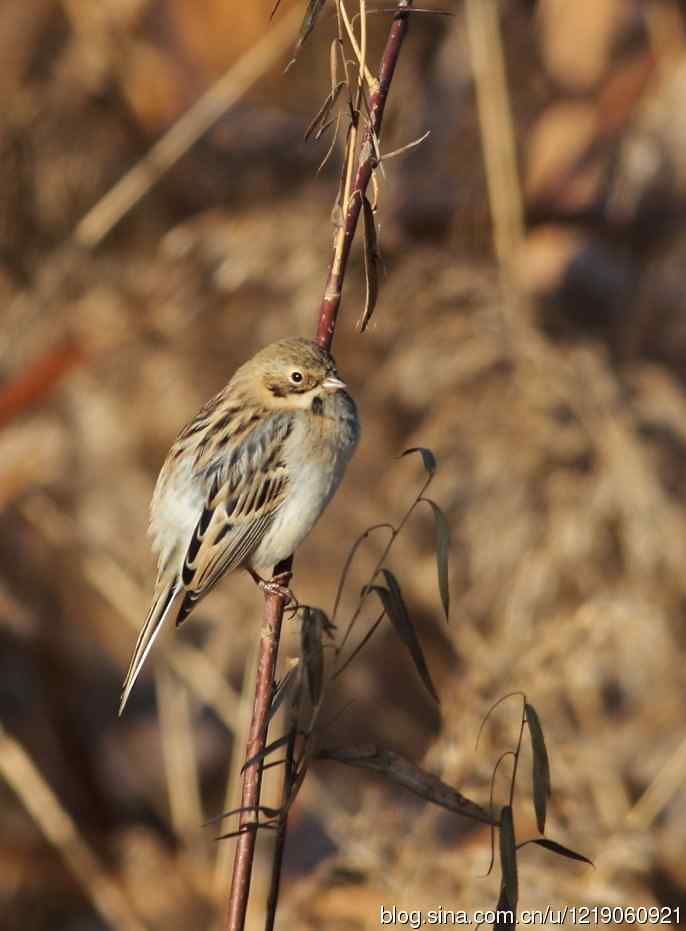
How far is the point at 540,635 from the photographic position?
4027 millimetres

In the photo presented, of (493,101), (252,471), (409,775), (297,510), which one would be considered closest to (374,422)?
(493,101)

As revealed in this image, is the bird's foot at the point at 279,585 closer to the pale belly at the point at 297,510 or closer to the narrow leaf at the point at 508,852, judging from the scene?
the pale belly at the point at 297,510

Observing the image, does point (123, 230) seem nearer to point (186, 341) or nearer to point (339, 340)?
point (186, 341)

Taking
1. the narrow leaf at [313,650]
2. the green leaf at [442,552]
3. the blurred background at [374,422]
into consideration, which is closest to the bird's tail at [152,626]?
the narrow leaf at [313,650]

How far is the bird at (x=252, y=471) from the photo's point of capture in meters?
2.76

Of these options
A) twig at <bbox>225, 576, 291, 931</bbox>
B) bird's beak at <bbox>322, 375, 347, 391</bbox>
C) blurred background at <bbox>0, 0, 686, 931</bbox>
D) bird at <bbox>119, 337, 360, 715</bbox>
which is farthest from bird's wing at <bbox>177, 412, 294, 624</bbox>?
twig at <bbox>225, 576, 291, 931</bbox>

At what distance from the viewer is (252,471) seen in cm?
288

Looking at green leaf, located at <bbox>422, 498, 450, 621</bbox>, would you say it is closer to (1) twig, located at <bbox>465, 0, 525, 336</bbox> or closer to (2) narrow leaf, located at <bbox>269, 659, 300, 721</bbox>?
(2) narrow leaf, located at <bbox>269, 659, 300, 721</bbox>

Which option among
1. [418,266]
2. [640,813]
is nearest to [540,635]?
[640,813]

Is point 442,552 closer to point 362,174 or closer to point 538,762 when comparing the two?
point 538,762

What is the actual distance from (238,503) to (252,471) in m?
0.08

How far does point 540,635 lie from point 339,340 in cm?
162

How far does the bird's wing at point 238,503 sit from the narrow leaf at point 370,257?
1.16 m

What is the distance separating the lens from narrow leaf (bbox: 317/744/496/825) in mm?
1614
